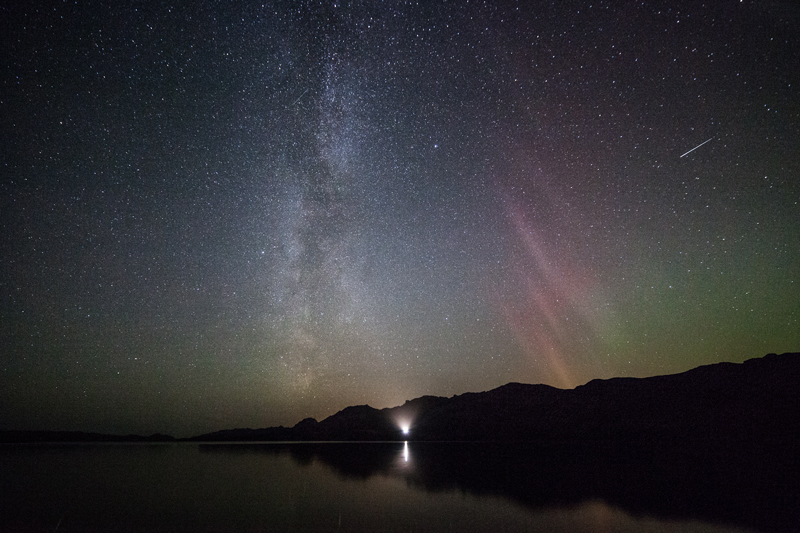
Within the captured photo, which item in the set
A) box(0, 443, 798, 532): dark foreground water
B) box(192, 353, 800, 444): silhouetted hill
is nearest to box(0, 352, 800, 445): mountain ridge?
box(192, 353, 800, 444): silhouetted hill

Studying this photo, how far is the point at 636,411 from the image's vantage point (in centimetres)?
11169

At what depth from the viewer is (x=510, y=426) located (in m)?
117

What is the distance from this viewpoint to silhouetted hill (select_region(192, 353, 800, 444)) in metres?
87.8

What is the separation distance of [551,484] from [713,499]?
4.73 meters

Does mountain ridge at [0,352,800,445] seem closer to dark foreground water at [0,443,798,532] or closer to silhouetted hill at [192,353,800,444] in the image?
silhouetted hill at [192,353,800,444]

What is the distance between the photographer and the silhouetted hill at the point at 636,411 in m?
87.8

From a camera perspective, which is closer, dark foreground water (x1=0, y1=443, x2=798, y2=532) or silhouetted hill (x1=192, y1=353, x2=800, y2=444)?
dark foreground water (x1=0, y1=443, x2=798, y2=532)

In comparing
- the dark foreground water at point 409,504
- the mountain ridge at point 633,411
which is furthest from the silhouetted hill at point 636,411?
the dark foreground water at point 409,504

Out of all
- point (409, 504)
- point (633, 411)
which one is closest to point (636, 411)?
point (633, 411)

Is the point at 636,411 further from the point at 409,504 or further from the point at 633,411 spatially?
the point at 409,504

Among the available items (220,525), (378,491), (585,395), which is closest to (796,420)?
(585,395)

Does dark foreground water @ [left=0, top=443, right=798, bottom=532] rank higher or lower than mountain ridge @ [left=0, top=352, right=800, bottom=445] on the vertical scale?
lower

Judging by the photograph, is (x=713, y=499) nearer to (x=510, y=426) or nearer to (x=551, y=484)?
(x=551, y=484)

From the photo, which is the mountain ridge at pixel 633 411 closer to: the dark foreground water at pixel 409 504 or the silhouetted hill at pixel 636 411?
the silhouetted hill at pixel 636 411
